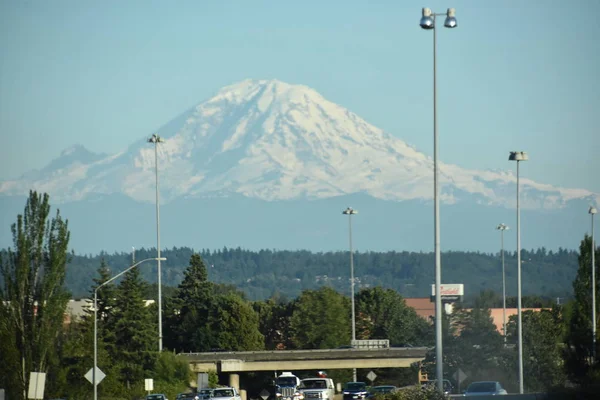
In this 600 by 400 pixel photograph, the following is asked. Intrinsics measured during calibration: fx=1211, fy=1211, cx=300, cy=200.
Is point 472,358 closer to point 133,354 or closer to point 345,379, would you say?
point 133,354

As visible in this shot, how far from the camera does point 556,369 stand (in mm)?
82250

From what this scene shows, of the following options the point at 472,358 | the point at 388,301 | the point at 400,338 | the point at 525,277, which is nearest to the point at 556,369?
the point at 472,358

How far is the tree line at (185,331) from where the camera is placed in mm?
59281

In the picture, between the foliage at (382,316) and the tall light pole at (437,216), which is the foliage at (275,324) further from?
the tall light pole at (437,216)

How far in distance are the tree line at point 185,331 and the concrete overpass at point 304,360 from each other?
7.61ft

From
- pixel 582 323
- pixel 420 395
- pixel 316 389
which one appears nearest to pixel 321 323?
pixel 582 323

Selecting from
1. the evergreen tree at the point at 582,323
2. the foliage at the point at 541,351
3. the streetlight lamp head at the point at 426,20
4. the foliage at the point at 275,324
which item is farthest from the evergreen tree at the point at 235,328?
the streetlight lamp head at the point at 426,20

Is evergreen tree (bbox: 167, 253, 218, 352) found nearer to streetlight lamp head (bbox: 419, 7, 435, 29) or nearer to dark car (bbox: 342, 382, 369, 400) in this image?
Answer: dark car (bbox: 342, 382, 369, 400)

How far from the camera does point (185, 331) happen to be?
154000 millimetres

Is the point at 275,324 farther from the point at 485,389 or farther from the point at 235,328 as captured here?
the point at 485,389

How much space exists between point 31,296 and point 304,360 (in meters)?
66.3

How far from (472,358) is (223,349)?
70280mm

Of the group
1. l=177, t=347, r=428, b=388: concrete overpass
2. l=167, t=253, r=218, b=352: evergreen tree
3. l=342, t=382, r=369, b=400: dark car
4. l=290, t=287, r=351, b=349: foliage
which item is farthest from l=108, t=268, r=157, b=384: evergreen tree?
l=290, t=287, r=351, b=349: foliage

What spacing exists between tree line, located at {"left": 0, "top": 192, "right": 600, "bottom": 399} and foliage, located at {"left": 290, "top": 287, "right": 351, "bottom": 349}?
0.13 meters
